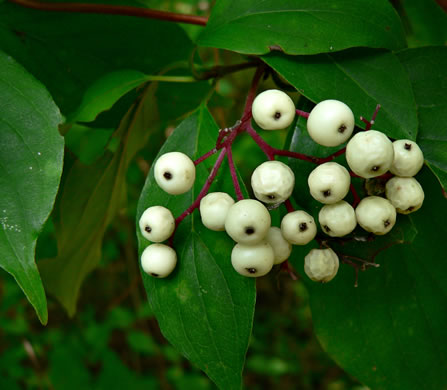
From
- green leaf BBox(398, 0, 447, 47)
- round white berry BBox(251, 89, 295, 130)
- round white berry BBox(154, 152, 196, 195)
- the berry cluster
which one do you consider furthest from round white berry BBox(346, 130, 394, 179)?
green leaf BBox(398, 0, 447, 47)

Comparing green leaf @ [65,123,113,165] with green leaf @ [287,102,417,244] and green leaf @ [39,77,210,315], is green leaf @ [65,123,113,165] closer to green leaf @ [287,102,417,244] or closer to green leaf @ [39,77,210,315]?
green leaf @ [39,77,210,315]

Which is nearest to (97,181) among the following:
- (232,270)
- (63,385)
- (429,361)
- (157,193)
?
(157,193)

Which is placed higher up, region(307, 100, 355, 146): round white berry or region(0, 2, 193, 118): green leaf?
region(307, 100, 355, 146): round white berry

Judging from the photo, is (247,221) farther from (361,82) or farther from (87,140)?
(87,140)

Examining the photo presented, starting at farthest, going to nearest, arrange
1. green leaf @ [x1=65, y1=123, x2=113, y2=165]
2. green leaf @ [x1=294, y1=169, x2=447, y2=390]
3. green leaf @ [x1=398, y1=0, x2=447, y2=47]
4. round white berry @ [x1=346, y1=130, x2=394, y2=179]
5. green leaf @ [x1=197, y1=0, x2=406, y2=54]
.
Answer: green leaf @ [x1=65, y1=123, x2=113, y2=165] → green leaf @ [x1=398, y1=0, x2=447, y2=47] → green leaf @ [x1=294, y1=169, x2=447, y2=390] → green leaf @ [x1=197, y1=0, x2=406, y2=54] → round white berry @ [x1=346, y1=130, x2=394, y2=179]

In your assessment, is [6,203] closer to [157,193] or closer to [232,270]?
[157,193]

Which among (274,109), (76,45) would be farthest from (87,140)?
(274,109)

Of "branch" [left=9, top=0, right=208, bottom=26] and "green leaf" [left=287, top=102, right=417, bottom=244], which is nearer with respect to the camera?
"green leaf" [left=287, top=102, right=417, bottom=244]

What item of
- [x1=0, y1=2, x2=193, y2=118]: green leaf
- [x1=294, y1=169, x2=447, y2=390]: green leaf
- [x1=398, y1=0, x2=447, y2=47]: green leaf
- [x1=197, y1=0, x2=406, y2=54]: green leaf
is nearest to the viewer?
[x1=197, y1=0, x2=406, y2=54]: green leaf
